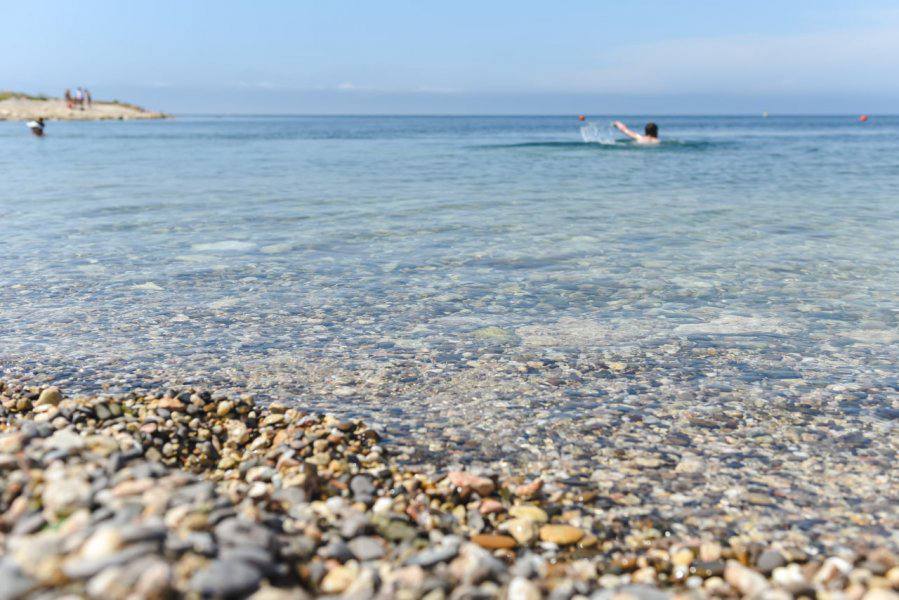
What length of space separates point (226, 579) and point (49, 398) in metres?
3.76

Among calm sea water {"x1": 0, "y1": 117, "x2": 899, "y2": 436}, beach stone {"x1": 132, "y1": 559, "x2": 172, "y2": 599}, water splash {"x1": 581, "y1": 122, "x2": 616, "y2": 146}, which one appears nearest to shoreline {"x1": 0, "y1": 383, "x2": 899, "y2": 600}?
beach stone {"x1": 132, "y1": 559, "x2": 172, "y2": 599}

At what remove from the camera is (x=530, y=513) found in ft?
14.1

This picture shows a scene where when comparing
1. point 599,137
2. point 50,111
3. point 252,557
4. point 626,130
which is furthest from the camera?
point 50,111

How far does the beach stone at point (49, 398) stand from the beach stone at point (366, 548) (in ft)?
11.2

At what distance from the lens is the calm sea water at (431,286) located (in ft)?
22.2

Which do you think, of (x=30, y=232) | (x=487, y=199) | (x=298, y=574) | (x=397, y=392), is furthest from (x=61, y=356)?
(x=487, y=199)

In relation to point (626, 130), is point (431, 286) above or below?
below

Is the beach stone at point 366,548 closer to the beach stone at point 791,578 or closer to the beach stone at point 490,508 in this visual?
the beach stone at point 490,508

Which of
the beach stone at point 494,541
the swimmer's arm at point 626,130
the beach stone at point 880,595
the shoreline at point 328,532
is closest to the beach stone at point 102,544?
the shoreline at point 328,532

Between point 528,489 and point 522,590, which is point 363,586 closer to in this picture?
point 522,590

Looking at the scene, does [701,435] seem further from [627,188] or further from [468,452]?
[627,188]

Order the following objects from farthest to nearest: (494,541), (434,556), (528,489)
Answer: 1. (528,489)
2. (494,541)
3. (434,556)

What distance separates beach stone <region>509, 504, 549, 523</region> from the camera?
4.26 meters

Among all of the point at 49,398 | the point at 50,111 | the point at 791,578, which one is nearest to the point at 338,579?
the point at 791,578
